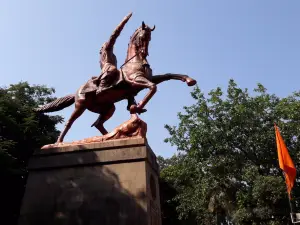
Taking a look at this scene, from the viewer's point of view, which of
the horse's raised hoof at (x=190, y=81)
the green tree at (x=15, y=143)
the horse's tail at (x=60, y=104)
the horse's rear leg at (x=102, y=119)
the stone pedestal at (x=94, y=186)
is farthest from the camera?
the green tree at (x=15, y=143)

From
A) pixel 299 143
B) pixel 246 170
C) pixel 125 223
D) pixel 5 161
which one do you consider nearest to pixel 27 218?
pixel 125 223

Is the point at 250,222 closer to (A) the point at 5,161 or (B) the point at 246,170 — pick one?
(B) the point at 246,170

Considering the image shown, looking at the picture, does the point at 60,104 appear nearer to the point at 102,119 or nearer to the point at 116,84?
the point at 102,119

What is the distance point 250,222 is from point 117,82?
→ 549 inches

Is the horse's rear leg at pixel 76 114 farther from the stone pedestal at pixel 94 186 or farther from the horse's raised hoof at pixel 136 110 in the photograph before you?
the horse's raised hoof at pixel 136 110

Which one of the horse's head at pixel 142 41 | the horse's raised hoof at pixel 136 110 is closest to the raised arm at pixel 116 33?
the horse's head at pixel 142 41

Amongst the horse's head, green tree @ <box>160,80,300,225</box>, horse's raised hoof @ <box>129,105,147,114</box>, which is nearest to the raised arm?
the horse's head

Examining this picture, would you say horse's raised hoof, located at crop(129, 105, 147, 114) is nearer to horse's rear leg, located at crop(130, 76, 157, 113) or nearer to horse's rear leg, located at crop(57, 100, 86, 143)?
horse's rear leg, located at crop(130, 76, 157, 113)

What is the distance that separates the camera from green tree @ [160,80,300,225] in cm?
1845

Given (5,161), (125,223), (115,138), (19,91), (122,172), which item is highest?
(19,91)

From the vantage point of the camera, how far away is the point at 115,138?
8023 millimetres

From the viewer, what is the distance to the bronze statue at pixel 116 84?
27.7ft

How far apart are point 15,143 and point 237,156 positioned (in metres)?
11.8

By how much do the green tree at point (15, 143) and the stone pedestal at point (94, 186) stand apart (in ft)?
21.8
